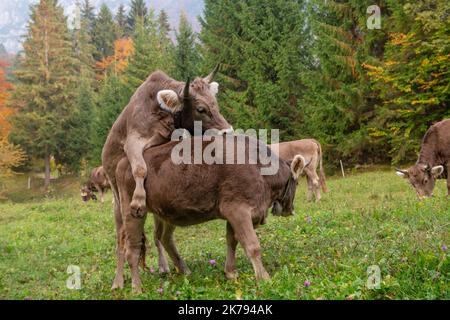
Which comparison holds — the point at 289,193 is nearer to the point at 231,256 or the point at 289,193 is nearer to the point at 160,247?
the point at 231,256

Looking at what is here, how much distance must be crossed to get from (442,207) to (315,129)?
2041 cm

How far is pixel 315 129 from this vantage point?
3047 centimetres

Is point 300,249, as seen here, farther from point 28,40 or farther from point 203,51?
point 28,40

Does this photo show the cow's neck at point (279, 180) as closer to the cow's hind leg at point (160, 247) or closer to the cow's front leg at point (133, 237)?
the cow's front leg at point (133, 237)

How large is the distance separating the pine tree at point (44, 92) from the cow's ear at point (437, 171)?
40.4m

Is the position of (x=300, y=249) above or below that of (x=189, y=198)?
below

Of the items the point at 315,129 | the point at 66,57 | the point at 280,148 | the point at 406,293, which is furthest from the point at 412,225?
the point at 66,57

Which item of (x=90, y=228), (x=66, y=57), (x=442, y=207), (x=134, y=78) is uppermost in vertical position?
(x=66, y=57)

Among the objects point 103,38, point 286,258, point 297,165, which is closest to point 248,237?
point 286,258

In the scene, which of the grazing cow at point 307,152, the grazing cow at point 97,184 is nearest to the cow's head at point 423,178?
the grazing cow at point 307,152

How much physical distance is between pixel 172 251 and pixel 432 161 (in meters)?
10.3

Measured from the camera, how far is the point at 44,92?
49.2 m

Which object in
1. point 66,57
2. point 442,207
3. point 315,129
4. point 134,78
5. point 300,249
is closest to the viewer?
point 300,249

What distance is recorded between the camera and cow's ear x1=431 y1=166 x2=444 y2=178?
14680 millimetres
